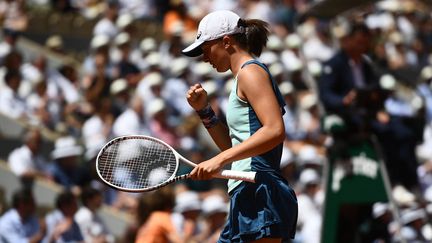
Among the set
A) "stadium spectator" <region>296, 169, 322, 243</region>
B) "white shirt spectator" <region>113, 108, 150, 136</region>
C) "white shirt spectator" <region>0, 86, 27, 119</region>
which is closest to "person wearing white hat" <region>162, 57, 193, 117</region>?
"white shirt spectator" <region>113, 108, 150, 136</region>

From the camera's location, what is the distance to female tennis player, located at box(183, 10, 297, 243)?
5.07 m

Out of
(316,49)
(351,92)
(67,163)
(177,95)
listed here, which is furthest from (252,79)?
(316,49)

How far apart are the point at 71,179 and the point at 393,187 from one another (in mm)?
3441

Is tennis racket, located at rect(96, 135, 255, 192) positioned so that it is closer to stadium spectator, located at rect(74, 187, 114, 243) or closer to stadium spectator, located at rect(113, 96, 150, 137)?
stadium spectator, located at rect(74, 187, 114, 243)

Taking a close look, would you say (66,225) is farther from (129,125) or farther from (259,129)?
(259,129)

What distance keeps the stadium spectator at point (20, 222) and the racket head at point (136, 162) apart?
14.0 ft

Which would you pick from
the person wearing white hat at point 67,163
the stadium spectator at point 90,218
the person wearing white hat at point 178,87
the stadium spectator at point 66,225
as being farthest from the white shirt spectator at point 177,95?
the stadium spectator at point 66,225

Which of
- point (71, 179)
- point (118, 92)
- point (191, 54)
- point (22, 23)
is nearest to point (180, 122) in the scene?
point (118, 92)

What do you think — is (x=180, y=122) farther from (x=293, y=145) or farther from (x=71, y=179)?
(x=71, y=179)

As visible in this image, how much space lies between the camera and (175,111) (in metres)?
13.6

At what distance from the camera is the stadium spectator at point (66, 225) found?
973cm

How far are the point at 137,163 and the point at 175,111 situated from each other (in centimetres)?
788

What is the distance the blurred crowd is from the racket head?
196cm

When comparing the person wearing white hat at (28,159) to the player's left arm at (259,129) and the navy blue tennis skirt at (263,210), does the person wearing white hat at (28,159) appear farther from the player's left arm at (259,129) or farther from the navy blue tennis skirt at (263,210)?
the player's left arm at (259,129)
